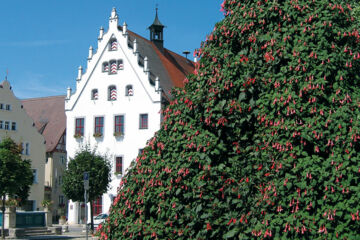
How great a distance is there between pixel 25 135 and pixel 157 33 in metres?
16.9

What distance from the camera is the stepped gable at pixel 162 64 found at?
47719 mm

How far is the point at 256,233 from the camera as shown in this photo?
7.32 m

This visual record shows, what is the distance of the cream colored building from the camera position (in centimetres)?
5328

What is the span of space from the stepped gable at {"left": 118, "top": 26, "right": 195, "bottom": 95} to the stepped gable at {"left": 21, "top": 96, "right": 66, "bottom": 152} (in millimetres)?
14457

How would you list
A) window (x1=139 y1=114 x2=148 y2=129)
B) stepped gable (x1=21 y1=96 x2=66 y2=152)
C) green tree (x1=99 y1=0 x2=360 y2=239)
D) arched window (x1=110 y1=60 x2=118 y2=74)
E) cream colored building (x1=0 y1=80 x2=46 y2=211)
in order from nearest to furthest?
green tree (x1=99 y1=0 x2=360 y2=239) → window (x1=139 y1=114 x2=148 y2=129) → arched window (x1=110 y1=60 x2=118 y2=74) → cream colored building (x1=0 y1=80 x2=46 y2=211) → stepped gable (x1=21 y1=96 x2=66 y2=152)

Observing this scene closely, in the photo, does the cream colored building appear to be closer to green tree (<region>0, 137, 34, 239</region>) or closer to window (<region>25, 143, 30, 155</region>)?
window (<region>25, 143, 30, 155</region>)

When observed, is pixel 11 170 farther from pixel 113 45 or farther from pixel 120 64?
pixel 113 45

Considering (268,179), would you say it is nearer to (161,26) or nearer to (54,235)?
(54,235)

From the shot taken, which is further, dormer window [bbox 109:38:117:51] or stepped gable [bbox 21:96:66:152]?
stepped gable [bbox 21:96:66:152]

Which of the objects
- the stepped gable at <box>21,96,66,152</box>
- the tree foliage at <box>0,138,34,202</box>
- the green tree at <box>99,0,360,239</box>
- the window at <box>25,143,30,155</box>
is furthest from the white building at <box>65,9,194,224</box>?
the green tree at <box>99,0,360,239</box>

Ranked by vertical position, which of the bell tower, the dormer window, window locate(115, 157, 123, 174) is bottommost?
window locate(115, 157, 123, 174)

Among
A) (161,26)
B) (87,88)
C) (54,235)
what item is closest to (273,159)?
(54,235)

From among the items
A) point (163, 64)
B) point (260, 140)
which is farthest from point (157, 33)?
point (260, 140)

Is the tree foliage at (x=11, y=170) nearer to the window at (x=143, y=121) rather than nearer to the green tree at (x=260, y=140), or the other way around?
the window at (x=143, y=121)
